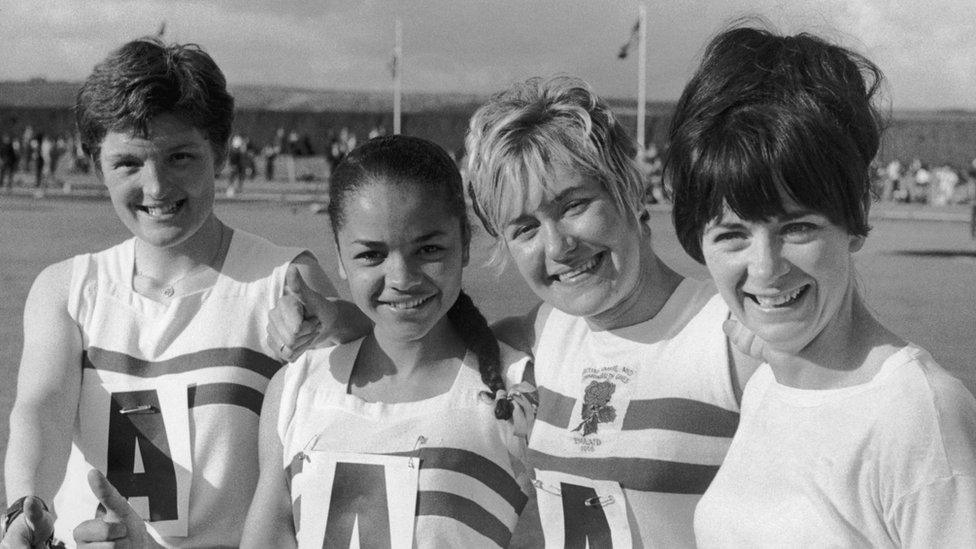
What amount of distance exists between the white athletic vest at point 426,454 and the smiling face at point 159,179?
0.71 metres

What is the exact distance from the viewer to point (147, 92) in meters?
3.43

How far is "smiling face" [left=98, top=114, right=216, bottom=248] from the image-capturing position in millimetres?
3471

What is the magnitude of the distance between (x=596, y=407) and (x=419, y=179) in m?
0.76

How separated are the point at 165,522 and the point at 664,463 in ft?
4.81

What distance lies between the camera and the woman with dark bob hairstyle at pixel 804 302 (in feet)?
7.00

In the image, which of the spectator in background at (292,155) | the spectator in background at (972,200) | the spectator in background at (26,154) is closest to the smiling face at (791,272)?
the spectator in background at (972,200)

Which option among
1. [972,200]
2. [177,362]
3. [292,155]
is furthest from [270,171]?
[177,362]

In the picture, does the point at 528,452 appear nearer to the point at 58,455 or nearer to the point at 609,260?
the point at 609,260

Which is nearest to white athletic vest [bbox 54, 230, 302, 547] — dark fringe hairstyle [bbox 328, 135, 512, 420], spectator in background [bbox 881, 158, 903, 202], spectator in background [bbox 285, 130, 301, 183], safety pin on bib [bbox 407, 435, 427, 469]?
dark fringe hairstyle [bbox 328, 135, 512, 420]

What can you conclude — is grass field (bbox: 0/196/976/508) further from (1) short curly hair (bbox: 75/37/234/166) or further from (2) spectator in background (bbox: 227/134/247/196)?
(2) spectator in background (bbox: 227/134/247/196)

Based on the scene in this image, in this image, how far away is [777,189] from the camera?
2293mm

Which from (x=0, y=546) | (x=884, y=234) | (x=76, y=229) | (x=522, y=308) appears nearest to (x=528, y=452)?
(x=0, y=546)

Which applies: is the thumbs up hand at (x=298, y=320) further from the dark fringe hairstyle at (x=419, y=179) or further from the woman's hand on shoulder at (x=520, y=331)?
the woman's hand on shoulder at (x=520, y=331)

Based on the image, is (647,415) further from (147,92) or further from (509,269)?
(509,269)
